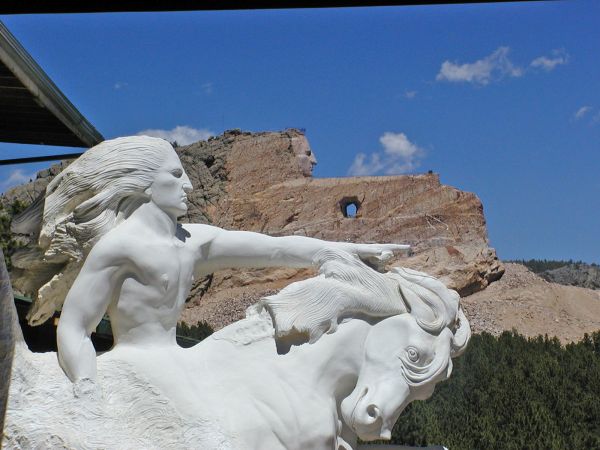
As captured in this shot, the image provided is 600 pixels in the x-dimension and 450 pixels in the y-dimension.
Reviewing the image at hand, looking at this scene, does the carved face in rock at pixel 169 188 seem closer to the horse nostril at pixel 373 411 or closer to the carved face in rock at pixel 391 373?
the carved face in rock at pixel 391 373

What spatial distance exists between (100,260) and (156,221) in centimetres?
28

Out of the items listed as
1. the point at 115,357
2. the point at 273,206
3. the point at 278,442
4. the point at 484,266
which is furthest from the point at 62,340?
the point at 273,206

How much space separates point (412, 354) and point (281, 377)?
51 centimetres

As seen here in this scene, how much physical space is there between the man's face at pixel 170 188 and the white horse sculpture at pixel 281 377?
1.61 ft

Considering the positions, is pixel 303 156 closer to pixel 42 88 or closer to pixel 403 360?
pixel 42 88

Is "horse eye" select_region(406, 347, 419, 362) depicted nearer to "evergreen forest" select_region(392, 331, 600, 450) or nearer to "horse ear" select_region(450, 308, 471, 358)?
"horse ear" select_region(450, 308, 471, 358)

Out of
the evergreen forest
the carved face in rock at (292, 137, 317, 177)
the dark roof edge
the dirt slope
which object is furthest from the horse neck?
the carved face in rock at (292, 137, 317, 177)

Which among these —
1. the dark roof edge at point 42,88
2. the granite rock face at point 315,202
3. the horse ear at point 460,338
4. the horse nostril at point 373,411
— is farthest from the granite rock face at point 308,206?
the horse nostril at point 373,411

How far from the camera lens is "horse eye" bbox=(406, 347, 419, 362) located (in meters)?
3.48

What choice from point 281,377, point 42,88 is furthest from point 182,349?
point 42,88

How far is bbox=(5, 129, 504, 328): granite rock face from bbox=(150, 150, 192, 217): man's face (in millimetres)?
23505

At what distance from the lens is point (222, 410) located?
324 cm

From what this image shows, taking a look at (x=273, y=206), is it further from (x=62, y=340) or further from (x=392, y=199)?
(x=62, y=340)

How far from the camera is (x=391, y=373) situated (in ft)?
11.4
